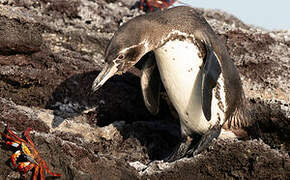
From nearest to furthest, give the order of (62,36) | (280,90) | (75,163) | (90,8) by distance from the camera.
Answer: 1. (75,163)
2. (280,90)
3. (62,36)
4. (90,8)

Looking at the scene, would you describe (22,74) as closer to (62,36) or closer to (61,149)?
(62,36)

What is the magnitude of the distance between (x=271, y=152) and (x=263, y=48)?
298 cm

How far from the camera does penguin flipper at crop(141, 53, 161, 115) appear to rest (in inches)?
208

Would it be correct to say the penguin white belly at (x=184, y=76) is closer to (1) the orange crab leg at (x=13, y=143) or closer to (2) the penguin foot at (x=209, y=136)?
(2) the penguin foot at (x=209, y=136)

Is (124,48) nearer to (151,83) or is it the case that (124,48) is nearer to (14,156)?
(151,83)

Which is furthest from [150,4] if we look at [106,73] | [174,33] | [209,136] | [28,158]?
[28,158]

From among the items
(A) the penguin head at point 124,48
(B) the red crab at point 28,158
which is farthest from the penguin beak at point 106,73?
(B) the red crab at point 28,158

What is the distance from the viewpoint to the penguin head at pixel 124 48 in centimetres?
423

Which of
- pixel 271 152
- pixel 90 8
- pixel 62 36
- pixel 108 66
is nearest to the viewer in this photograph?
pixel 271 152

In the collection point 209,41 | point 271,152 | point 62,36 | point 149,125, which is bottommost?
point 149,125

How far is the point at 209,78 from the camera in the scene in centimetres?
435

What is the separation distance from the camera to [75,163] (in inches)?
137

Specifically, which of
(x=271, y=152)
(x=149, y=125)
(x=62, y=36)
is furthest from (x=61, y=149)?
(x=62, y=36)

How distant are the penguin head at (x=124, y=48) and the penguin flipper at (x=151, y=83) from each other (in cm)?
84
